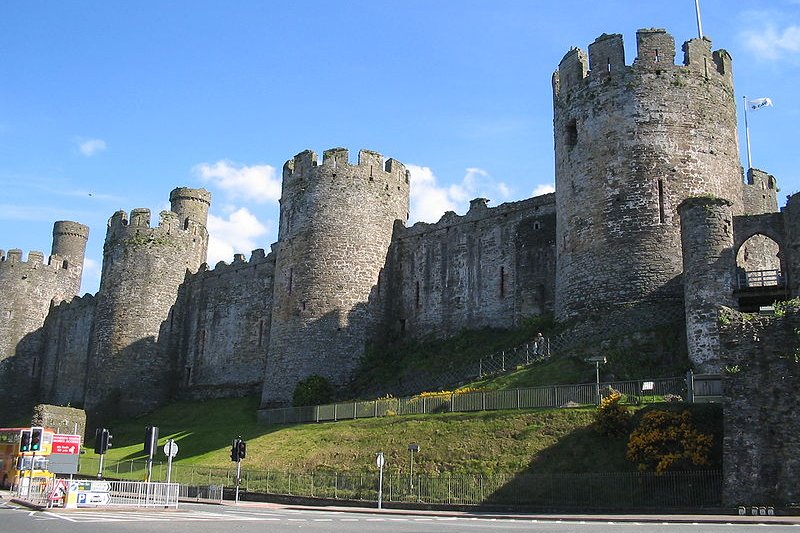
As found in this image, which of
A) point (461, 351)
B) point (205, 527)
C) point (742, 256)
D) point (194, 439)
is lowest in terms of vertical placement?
point (205, 527)

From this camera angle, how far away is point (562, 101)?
1592 inches

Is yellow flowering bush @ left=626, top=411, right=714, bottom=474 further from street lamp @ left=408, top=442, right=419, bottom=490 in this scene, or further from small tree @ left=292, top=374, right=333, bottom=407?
small tree @ left=292, top=374, right=333, bottom=407

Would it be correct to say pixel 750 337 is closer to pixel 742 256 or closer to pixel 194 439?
pixel 742 256

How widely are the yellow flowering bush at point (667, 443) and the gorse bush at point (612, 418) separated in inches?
25.2

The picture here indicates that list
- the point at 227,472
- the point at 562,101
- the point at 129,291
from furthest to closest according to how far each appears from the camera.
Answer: the point at 129,291 < the point at 562,101 < the point at 227,472

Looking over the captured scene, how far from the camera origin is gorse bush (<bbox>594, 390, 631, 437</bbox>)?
27375mm

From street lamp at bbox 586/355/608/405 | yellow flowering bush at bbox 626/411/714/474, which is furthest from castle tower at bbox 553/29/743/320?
yellow flowering bush at bbox 626/411/714/474

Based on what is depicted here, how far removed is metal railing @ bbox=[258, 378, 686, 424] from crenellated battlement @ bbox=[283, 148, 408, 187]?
13.1 meters

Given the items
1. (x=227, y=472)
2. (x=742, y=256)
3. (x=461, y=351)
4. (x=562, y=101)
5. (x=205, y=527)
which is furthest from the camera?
A: (x=461, y=351)

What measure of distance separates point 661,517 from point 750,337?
566 centimetres

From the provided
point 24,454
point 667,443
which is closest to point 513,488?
point 667,443

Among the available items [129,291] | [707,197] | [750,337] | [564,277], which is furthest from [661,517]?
[129,291]

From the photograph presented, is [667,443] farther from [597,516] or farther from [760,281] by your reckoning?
[760,281]

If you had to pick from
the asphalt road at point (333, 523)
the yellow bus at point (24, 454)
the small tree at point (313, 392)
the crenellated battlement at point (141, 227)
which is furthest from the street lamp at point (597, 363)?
the crenellated battlement at point (141, 227)
